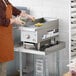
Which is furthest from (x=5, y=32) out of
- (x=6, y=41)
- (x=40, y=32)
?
(x=40, y=32)

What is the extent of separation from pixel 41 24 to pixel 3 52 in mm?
576

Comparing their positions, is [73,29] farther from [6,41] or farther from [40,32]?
[6,41]

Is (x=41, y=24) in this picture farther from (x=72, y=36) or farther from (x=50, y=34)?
(x=72, y=36)

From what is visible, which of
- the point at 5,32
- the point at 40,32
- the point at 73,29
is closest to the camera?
the point at 73,29

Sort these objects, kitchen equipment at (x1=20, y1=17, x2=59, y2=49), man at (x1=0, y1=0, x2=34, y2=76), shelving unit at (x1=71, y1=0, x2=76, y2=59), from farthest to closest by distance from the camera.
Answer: kitchen equipment at (x1=20, y1=17, x2=59, y2=49), man at (x1=0, y1=0, x2=34, y2=76), shelving unit at (x1=71, y1=0, x2=76, y2=59)

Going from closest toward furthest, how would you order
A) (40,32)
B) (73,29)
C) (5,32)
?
(73,29) → (5,32) → (40,32)

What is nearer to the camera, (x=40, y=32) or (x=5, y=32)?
(x=5, y=32)

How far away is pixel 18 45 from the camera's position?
3.55 meters

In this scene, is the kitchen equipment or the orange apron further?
the kitchen equipment

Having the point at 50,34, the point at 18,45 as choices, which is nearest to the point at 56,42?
the point at 50,34

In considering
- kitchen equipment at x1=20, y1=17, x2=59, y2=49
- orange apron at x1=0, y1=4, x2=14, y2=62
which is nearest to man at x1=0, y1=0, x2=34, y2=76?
orange apron at x1=0, y1=4, x2=14, y2=62

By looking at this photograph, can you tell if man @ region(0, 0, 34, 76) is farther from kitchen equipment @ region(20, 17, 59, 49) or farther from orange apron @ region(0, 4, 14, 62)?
kitchen equipment @ region(20, 17, 59, 49)

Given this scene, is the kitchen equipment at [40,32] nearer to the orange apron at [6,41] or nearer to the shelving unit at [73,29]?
the orange apron at [6,41]

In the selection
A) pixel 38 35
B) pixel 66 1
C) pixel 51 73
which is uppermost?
pixel 66 1
